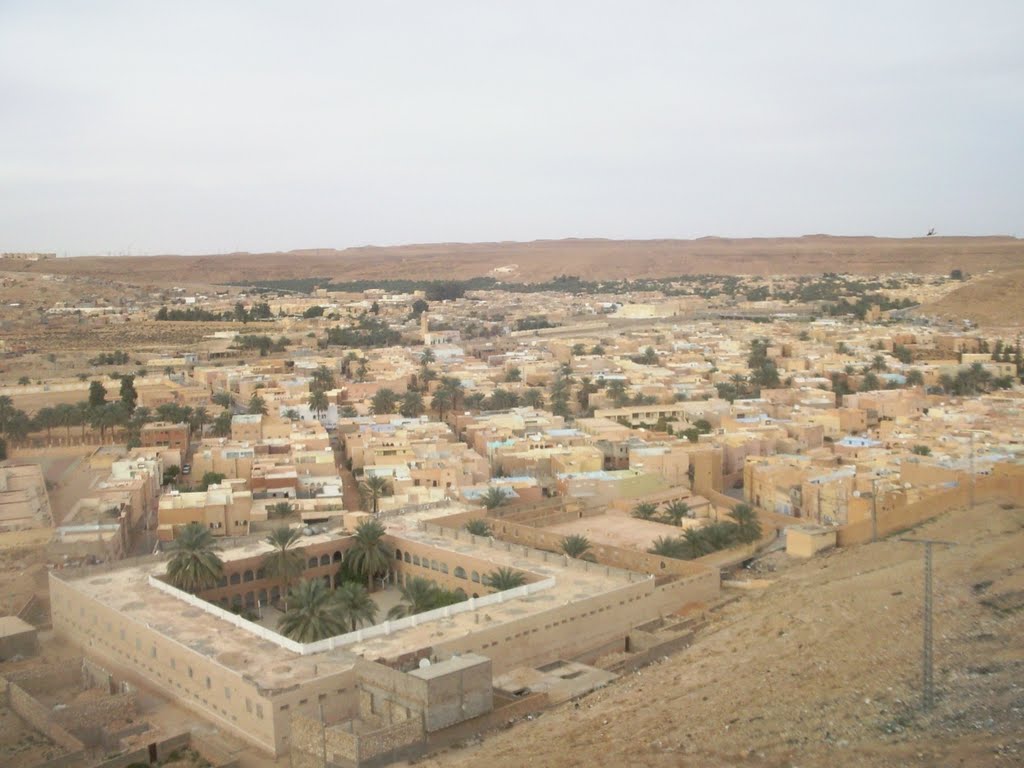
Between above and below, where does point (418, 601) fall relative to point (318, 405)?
above

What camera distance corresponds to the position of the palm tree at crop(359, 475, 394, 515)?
101ft

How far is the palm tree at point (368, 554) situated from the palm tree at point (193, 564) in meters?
2.99

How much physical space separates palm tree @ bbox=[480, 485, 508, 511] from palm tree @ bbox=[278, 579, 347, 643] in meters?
9.84

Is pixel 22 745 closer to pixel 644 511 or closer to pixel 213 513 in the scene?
pixel 213 513

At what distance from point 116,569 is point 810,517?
1710cm

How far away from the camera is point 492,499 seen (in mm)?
29562

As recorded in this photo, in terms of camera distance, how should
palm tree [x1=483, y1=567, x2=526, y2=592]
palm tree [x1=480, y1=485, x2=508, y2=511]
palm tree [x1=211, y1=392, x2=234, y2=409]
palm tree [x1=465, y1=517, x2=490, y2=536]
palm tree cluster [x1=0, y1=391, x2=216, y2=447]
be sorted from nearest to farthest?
palm tree [x1=483, y1=567, x2=526, y2=592] < palm tree [x1=465, y1=517, x2=490, y2=536] < palm tree [x1=480, y1=485, x2=508, y2=511] < palm tree cluster [x1=0, y1=391, x2=216, y2=447] < palm tree [x1=211, y1=392, x2=234, y2=409]

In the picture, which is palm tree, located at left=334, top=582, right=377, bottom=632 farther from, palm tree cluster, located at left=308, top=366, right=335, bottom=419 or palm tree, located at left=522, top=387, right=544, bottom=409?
palm tree, located at left=522, top=387, right=544, bottom=409

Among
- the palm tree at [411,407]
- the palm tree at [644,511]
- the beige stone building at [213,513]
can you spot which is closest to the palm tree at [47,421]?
the palm tree at [411,407]

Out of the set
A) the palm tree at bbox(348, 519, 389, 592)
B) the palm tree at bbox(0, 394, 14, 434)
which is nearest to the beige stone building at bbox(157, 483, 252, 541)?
the palm tree at bbox(348, 519, 389, 592)

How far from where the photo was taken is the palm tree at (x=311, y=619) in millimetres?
19219

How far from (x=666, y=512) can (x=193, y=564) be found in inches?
508

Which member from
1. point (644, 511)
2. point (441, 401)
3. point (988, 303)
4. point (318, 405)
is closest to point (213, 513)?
point (644, 511)

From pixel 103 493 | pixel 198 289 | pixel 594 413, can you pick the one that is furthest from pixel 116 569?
pixel 198 289
